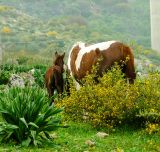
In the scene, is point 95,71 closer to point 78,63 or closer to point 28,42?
point 78,63

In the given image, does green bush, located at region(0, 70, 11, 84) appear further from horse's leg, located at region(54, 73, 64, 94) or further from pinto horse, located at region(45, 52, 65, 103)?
horse's leg, located at region(54, 73, 64, 94)

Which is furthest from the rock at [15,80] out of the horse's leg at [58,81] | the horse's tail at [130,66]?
the horse's tail at [130,66]

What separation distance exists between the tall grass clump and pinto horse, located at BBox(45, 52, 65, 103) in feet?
9.24

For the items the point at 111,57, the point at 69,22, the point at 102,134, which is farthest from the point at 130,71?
the point at 69,22

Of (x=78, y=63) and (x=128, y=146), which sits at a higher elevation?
(x=78, y=63)

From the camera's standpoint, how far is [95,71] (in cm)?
1035

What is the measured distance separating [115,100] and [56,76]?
3.63 m

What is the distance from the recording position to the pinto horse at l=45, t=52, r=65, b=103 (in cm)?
1295

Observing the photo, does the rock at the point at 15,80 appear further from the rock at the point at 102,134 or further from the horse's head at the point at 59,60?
the rock at the point at 102,134

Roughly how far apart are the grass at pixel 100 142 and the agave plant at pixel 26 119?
20 cm

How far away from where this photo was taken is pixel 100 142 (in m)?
8.73

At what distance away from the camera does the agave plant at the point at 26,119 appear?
27.5 feet

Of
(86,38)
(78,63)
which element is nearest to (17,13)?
(86,38)

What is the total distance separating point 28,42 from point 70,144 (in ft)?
161
